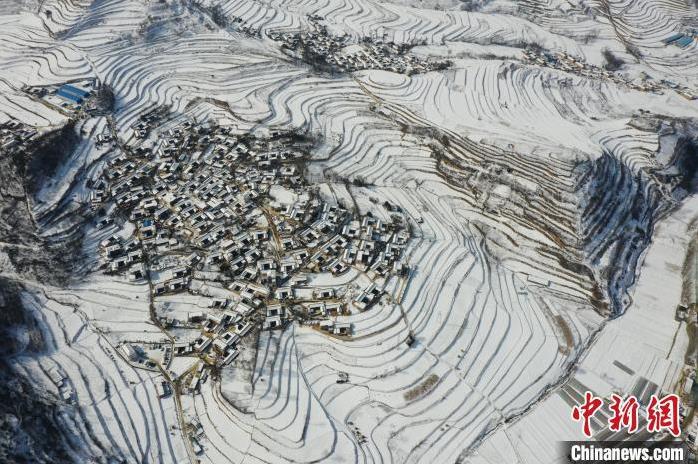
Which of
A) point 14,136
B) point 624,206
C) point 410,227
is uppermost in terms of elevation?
point 14,136

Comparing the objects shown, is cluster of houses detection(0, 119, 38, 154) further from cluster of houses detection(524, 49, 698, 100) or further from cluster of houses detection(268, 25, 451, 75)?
cluster of houses detection(524, 49, 698, 100)

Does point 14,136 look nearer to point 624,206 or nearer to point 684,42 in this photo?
point 624,206

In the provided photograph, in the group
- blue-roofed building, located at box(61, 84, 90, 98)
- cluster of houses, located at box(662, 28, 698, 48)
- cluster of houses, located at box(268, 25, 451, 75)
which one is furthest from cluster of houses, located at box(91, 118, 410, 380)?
cluster of houses, located at box(662, 28, 698, 48)

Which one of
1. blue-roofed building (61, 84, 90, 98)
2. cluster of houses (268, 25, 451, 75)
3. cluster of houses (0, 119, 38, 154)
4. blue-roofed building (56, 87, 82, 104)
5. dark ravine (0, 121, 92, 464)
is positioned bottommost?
dark ravine (0, 121, 92, 464)

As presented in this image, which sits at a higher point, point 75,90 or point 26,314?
point 75,90

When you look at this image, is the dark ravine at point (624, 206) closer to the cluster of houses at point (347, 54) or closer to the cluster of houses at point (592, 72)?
the cluster of houses at point (592, 72)

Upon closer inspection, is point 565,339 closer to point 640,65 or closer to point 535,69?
point 535,69

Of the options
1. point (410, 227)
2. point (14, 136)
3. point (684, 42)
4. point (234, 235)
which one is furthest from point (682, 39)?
point (14, 136)
